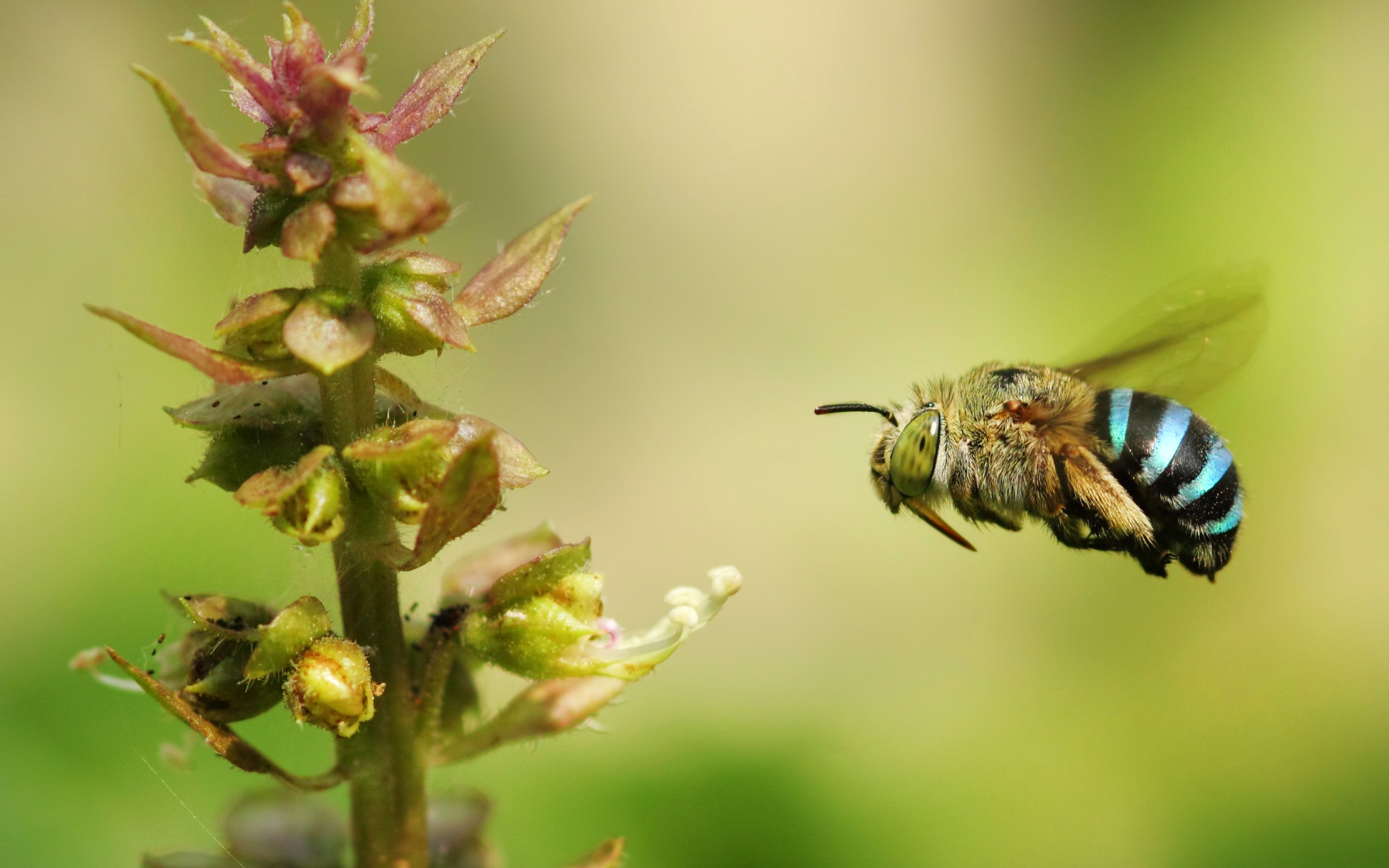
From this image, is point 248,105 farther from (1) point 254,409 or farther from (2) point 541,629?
(2) point 541,629

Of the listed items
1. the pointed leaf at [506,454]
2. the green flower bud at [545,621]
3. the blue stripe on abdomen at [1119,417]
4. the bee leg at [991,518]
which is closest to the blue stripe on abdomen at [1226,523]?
the blue stripe on abdomen at [1119,417]

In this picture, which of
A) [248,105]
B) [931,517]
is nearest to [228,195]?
[248,105]

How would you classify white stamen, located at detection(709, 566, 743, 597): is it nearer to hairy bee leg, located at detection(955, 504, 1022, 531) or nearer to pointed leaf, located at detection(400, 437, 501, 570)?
pointed leaf, located at detection(400, 437, 501, 570)

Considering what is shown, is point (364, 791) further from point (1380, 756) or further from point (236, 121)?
point (236, 121)

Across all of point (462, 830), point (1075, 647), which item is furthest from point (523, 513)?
point (462, 830)

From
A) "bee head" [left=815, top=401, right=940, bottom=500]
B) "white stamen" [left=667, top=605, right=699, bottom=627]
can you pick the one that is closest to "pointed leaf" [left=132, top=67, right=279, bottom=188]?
"white stamen" [left=667, top=605, right=699, bottom=627]

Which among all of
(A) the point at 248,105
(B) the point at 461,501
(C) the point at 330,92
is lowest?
(B) the point at 461,501
